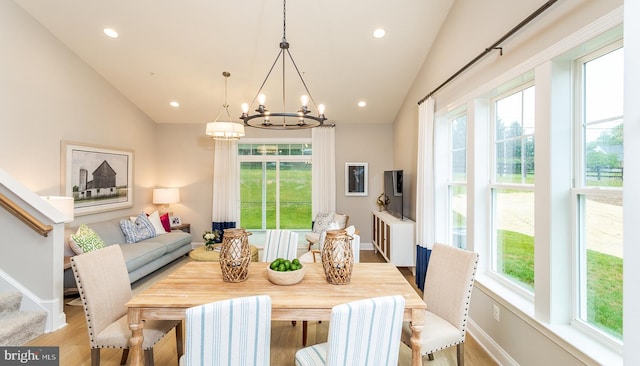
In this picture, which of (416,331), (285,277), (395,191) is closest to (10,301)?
(285,277)

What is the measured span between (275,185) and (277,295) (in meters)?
4.55

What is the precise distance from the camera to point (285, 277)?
1934mm

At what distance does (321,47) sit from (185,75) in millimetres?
2220

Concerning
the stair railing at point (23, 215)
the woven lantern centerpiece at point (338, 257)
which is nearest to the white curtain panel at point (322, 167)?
the woven lantern centerpiece at point (338, 257)

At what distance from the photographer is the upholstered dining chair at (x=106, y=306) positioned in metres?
1.87

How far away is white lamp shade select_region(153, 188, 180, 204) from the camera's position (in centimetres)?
577

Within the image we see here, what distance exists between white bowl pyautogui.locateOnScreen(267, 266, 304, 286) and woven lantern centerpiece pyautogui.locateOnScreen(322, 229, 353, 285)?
0.20 metres

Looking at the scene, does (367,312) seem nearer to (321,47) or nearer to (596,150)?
(596,150)

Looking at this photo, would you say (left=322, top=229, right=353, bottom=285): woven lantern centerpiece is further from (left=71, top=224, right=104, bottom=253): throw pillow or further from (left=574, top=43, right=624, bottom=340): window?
(left=71, top=224, right=104, bottom=253): throw pillow

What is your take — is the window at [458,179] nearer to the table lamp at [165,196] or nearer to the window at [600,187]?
the window at [600,187]

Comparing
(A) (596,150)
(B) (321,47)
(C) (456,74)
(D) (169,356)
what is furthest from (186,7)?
A: (A) (596,150)

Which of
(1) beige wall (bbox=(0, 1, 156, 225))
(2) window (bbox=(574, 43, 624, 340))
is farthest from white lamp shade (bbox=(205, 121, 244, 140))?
(2) window (bbox=(574, 43, 624, 340))

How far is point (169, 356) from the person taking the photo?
2.44 meters

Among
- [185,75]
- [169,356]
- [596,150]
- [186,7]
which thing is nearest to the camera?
[596,150]
